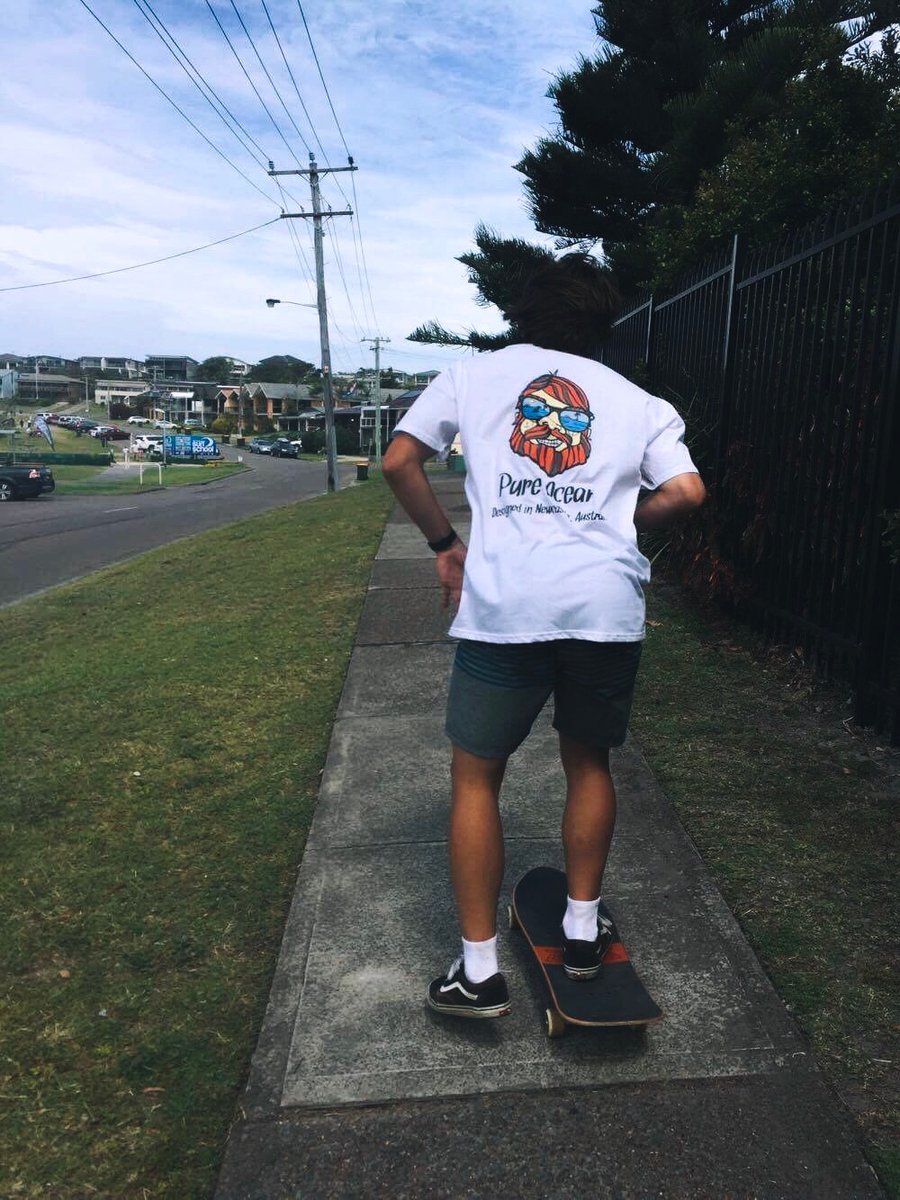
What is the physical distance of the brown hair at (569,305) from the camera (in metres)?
2.21

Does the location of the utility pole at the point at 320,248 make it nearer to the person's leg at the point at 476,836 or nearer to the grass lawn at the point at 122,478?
the grass lawn at the point at 122,478

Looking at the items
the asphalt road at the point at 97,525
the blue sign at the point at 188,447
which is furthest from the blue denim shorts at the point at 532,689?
the blue sign at the point at 188,447

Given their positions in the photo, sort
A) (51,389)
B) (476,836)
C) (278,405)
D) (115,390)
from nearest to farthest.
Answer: (476,836)
(278,405)
(115,390)
(51,389)

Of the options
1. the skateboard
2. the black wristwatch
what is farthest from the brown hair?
the skateboard

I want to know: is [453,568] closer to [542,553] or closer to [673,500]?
[542,553]

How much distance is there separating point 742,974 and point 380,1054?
94cm

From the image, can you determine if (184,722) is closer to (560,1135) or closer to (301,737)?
(301,737)

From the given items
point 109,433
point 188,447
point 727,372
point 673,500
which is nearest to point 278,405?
point 109,433

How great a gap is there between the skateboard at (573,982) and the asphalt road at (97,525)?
8.75 meters

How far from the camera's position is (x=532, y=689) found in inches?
84.4

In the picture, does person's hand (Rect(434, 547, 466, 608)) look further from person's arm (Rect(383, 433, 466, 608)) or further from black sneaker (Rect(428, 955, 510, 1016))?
black sneaker (Rect(428, 955, 510, 1016))

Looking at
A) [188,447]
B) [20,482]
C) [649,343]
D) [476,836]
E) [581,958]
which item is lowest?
[188,447]

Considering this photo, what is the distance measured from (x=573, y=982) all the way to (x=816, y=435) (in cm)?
327

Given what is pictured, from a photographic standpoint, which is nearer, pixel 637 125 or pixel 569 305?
pixel 569 305
